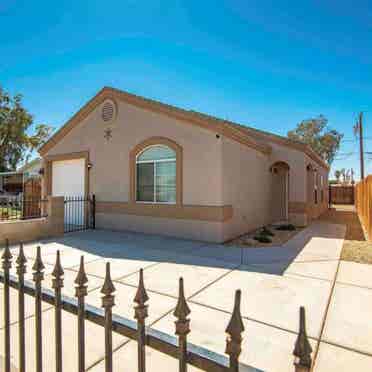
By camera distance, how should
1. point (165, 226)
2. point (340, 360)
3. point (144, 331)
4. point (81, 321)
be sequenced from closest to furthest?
point (144, 331)
point (81, 321)
point (340, 360)
point (165, 226)

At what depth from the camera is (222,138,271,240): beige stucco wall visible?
8445 mm

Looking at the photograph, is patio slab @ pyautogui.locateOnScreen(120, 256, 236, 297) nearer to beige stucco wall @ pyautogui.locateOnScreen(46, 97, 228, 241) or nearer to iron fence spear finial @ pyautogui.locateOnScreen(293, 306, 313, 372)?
beige stucco wall @ pyautogui.locateOnScreen(46, 97, 228, 241)

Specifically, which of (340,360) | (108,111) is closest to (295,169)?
(108,111)

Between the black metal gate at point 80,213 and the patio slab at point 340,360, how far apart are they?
373 inches

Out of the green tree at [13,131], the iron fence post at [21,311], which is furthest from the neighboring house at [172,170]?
the green tree at [13,131]

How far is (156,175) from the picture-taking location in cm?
928

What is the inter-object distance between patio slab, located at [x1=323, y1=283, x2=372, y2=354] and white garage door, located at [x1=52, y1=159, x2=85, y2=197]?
10157 mm

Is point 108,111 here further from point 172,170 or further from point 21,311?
point 21,311

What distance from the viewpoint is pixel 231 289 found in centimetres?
427

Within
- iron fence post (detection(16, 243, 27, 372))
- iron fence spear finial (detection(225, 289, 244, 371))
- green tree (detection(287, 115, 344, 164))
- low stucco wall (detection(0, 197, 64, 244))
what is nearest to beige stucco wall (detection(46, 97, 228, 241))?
low stucco wall (detection(0, 197, 64, 244))

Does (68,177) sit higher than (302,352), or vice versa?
(68,177)

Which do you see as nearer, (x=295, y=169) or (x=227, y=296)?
(x=227, y=296)

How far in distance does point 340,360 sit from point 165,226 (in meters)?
6.77

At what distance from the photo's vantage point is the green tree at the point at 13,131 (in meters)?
28.5
